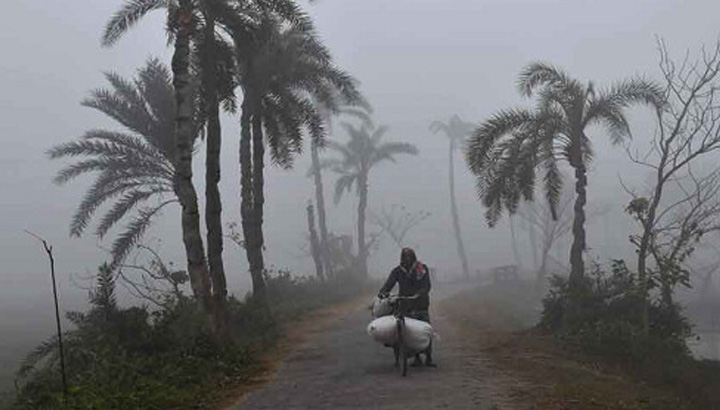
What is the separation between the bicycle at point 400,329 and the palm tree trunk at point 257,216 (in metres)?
9.74

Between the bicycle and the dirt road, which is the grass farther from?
the bicycle

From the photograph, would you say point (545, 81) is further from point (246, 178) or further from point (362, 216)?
point (362, 216)

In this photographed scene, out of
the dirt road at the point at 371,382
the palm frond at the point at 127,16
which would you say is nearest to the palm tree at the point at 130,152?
the palm frond at the point at 127,16

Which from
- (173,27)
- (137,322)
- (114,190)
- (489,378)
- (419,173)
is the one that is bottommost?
(489,378)

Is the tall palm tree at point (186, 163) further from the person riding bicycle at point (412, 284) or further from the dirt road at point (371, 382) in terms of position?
the person riding bicycle at point (412, 284)

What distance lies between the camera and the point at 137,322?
1321cm

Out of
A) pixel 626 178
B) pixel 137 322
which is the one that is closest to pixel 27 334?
pixel 137 322

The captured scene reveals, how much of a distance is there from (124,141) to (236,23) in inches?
344

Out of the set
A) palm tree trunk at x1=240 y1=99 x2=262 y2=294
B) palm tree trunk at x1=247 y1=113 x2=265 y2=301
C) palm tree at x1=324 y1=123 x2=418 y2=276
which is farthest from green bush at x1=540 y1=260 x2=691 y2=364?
palm tree at x1=324 y1=123 x2=418 y2=276

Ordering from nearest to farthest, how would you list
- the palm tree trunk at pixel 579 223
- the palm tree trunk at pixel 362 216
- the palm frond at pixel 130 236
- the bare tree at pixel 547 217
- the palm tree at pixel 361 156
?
the palm tree trunk at pixel 579 223 < the palm frond at pixel 130 236 < the palm tree trunk at pixel 362 216 < the palm tree at pixel 361 156 < the bare tree at pixel 547 217

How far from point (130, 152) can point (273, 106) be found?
465cm

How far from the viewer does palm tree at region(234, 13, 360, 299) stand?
69.3 feet

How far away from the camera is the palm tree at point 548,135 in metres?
19.0

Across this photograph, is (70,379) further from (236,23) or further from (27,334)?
(27,334)
